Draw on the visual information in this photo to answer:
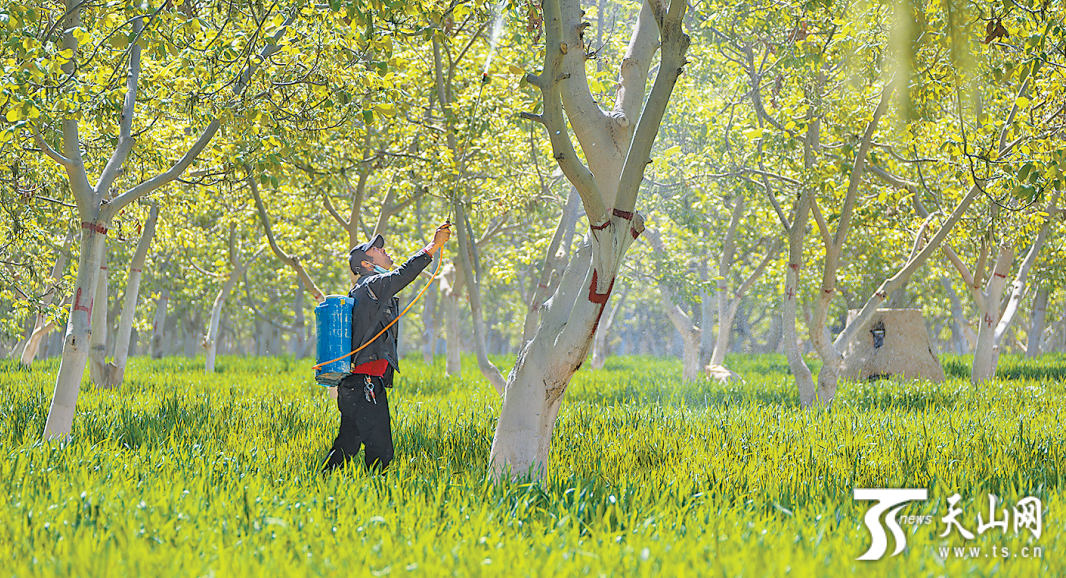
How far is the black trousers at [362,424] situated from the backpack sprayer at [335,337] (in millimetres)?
103

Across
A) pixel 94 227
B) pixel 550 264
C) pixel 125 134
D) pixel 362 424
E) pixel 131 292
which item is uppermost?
pixel 125 134

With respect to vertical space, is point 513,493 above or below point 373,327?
below

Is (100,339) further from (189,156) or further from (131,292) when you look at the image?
(189,156)

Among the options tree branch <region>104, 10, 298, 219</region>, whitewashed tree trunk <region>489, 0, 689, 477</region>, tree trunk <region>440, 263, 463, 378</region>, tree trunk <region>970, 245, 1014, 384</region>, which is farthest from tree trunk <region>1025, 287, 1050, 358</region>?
tree branch <region>104, 10, 298, 219</region>

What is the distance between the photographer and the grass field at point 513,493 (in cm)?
297

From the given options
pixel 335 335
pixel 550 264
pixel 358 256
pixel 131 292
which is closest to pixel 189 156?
pixel 358 256

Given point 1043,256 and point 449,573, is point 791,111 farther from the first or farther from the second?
point 1043,256

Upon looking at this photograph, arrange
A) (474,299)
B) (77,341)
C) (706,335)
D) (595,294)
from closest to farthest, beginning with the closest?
(595,294), (77,341), (474,299), (706,335)

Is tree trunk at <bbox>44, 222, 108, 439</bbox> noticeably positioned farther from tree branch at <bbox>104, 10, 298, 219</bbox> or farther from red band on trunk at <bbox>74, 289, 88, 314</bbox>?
tree branch at <bbox>104, 10, 298, 219</bbox>

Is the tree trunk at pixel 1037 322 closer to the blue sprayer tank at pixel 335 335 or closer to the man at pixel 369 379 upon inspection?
the man at pixel 369 379

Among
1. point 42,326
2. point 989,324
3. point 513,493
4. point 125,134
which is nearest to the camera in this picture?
point 513,493

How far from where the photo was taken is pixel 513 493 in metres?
3.91

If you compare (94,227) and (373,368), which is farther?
(94,227)

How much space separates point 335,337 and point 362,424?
56 centimetres
